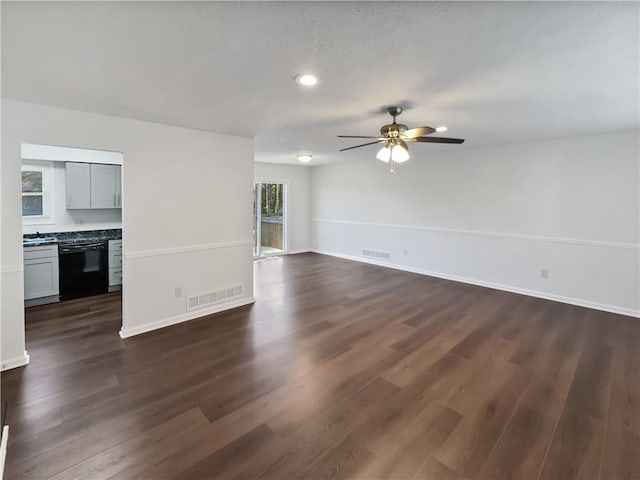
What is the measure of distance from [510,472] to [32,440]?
9.56 feet

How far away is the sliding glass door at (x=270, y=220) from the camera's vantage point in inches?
318

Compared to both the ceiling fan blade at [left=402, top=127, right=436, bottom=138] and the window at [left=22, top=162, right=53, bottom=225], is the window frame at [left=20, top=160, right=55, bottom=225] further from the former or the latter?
the ceiling fan blade at [left=402, top=127, right=436, bottom=138]

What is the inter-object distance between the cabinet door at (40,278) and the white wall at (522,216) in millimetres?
5409

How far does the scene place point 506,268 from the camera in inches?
210

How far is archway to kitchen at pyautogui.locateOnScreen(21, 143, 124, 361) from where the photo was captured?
433cm

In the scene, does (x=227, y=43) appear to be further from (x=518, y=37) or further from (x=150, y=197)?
(x=150, y=197)

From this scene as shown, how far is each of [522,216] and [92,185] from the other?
7.01 m

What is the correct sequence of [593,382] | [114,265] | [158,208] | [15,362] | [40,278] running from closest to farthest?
1. [593,382]
2. [15,362]
3. [158,208]
4. [40,278]
5. [114,265]

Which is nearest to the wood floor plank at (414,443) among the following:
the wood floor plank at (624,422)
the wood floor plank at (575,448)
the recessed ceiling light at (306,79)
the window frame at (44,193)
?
the wood floor plank at (575,448)

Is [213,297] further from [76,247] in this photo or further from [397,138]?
[397,138]

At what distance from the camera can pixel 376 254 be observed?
740 cm

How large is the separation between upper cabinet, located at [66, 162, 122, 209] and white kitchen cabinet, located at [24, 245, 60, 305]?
88 cm

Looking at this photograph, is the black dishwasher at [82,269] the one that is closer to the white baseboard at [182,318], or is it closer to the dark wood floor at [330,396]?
the dark wood floor at [330,396]

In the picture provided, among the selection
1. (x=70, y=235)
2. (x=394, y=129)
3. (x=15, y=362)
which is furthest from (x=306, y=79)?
(x=70, y=235)
